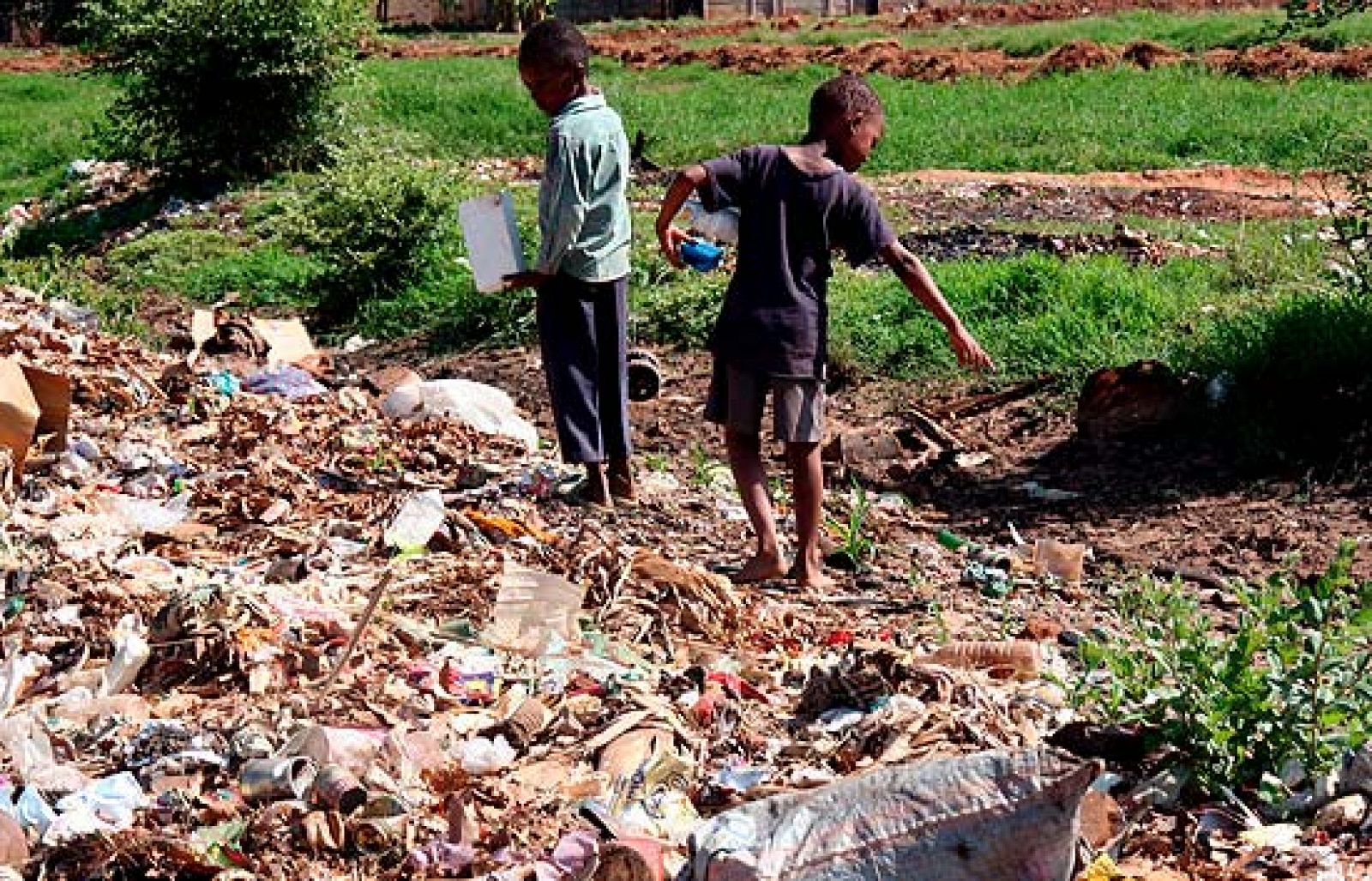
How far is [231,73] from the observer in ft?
47.6

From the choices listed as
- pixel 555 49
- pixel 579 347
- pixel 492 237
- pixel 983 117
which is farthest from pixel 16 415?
pixel 983 117

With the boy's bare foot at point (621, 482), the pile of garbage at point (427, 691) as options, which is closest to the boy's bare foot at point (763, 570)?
the pile of garbage at point (427, 691)

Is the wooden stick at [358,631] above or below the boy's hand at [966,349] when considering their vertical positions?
below

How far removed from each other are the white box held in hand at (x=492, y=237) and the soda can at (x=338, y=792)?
2826mm

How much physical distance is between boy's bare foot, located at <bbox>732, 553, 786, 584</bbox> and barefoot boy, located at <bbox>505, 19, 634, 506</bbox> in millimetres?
874

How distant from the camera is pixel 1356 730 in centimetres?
386

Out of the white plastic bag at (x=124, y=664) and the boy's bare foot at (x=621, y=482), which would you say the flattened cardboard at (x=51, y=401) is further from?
the white plastic bag at (x=124, y=664)

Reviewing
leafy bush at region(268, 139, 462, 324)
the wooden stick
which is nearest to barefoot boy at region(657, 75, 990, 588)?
the wooden stick

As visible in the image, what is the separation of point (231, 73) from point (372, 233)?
4252 mm

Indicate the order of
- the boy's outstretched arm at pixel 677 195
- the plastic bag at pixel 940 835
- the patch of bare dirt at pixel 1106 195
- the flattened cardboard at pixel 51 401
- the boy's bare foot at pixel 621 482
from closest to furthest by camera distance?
the plastic bag at pixel 940 835, the boy's outstretched arm at pixel 677 195, the boy's bare foot at pixel 621 482, the flattened cardboard at pixel 51 401, the patch of bare dirt at pixel 1106 195

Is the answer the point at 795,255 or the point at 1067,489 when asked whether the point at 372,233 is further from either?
the point at 795,255

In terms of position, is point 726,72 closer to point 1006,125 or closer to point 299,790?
point 1006,125

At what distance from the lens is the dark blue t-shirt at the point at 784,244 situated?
18.3ft

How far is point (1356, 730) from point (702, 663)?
1752 millimetres
